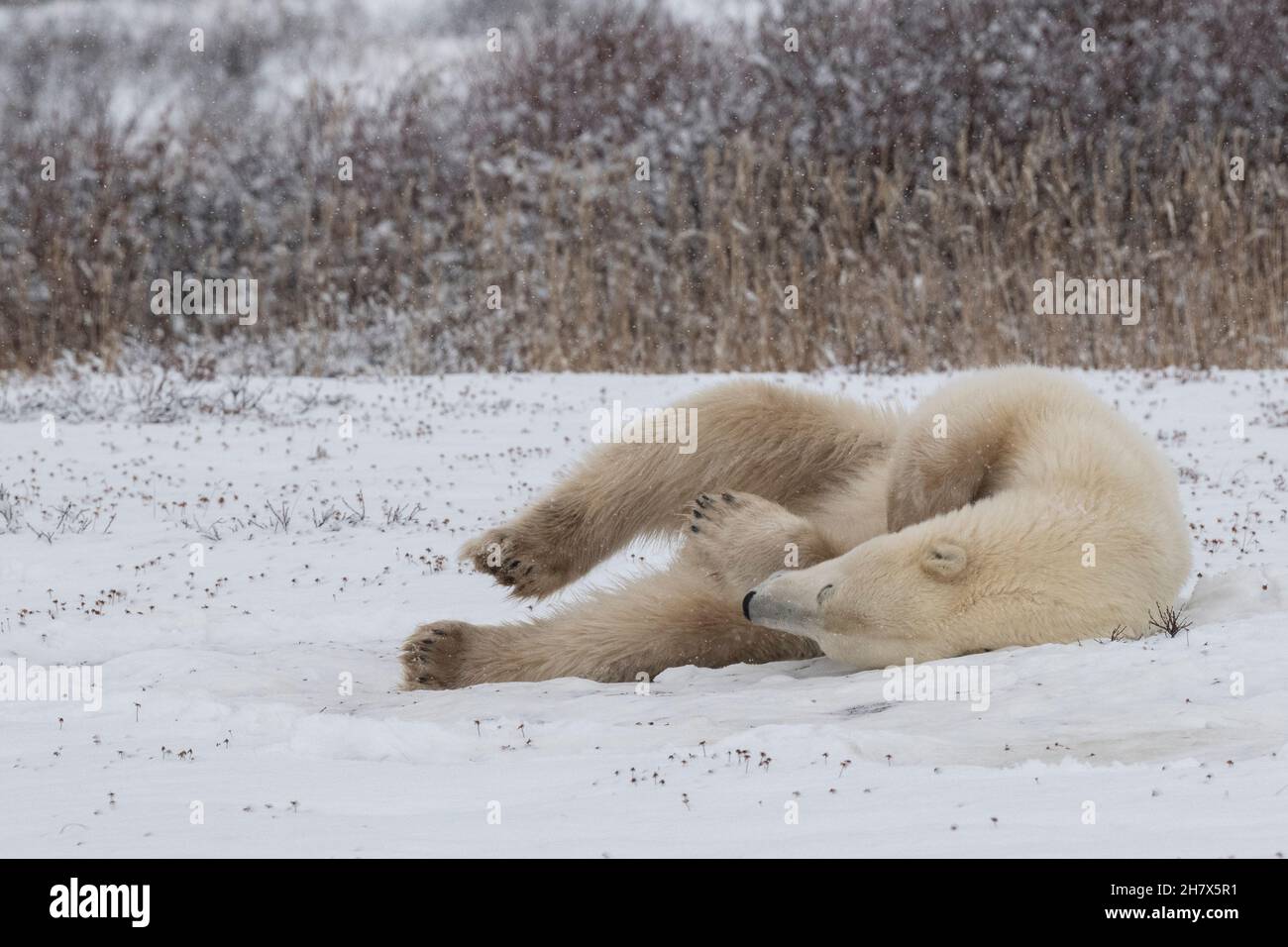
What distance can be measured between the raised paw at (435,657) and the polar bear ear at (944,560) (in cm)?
159

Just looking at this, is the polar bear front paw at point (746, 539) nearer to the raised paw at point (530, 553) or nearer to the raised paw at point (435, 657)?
the raised paw at point (530, 553)

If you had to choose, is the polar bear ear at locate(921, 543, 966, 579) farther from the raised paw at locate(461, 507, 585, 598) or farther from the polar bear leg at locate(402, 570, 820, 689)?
the raised paw at locate(461, 507, 585, 598)

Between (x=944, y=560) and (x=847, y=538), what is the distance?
874 mm

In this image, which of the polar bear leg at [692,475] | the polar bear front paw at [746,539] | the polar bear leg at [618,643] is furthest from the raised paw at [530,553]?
the polar bear front paw at [746,539]

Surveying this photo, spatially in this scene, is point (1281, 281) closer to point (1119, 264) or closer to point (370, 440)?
point (1119, 264)

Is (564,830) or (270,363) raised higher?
(270,363)

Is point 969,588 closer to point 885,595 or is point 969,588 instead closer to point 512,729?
point 885,595

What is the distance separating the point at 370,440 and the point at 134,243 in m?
6.55

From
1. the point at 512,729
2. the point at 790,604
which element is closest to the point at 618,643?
the point at 512,729

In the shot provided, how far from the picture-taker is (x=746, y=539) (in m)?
3.99

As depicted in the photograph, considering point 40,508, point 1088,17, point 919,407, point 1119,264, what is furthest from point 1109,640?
point 1088,17

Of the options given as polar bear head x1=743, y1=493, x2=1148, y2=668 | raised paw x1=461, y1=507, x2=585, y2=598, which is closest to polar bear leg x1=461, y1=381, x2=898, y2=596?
raised paw x1=461, y1=507, x2=585, y2=598

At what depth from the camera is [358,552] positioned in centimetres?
649

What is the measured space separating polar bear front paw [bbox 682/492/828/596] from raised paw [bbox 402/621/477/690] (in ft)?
2.56
